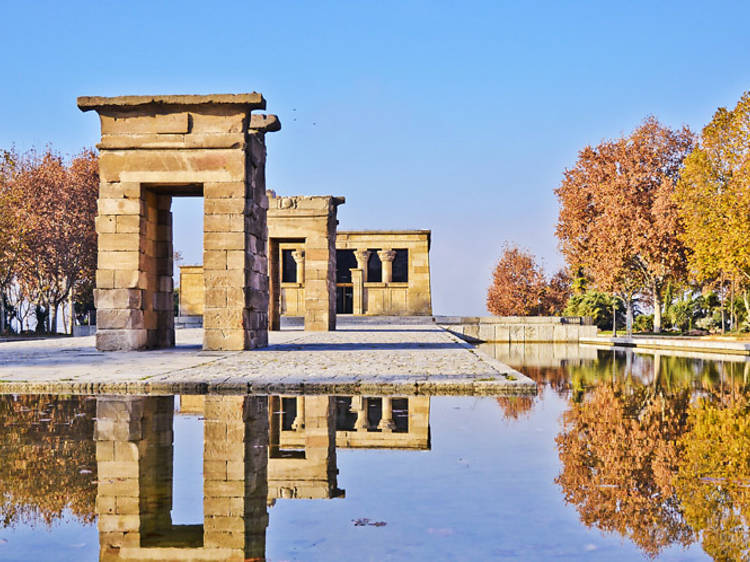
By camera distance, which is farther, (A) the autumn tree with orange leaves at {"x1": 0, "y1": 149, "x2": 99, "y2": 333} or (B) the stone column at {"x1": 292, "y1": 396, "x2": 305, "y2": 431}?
(A) the autumn tree with orange leaves at {"x1": 0, "y1": 149, "x2": 99, "y2": 333}

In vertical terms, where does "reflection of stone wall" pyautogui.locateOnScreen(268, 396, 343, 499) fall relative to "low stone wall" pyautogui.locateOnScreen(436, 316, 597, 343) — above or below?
above

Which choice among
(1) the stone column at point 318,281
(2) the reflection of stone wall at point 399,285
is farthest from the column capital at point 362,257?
(1) the stone column at point 318,281

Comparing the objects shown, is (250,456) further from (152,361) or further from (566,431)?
(152,361)

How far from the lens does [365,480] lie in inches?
181

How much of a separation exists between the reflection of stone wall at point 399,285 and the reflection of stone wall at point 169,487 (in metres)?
37.8

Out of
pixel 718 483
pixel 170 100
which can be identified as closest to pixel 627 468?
pixel 718 483

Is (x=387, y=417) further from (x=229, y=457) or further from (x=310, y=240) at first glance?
(x=310, y=240)

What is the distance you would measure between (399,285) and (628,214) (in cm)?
1337

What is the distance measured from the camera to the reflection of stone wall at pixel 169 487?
3400mm

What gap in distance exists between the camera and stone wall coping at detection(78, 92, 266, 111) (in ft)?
50.1

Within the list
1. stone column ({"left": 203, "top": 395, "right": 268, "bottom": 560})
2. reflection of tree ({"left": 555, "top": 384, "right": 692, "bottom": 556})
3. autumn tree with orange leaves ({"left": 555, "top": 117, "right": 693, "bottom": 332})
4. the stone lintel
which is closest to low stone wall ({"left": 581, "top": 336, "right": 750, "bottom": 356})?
autumn tree with orange leaves ({"left": 555, "top": 117, "right": 693, "bottom": 332})

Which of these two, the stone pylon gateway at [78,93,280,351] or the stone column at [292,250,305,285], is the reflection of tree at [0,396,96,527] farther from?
the stone column at [292,250,305,285]

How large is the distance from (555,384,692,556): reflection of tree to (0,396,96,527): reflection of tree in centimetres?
261

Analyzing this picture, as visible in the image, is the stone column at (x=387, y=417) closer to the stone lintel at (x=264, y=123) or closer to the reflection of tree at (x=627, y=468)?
the reflection of tree at (x=627, y=468)
